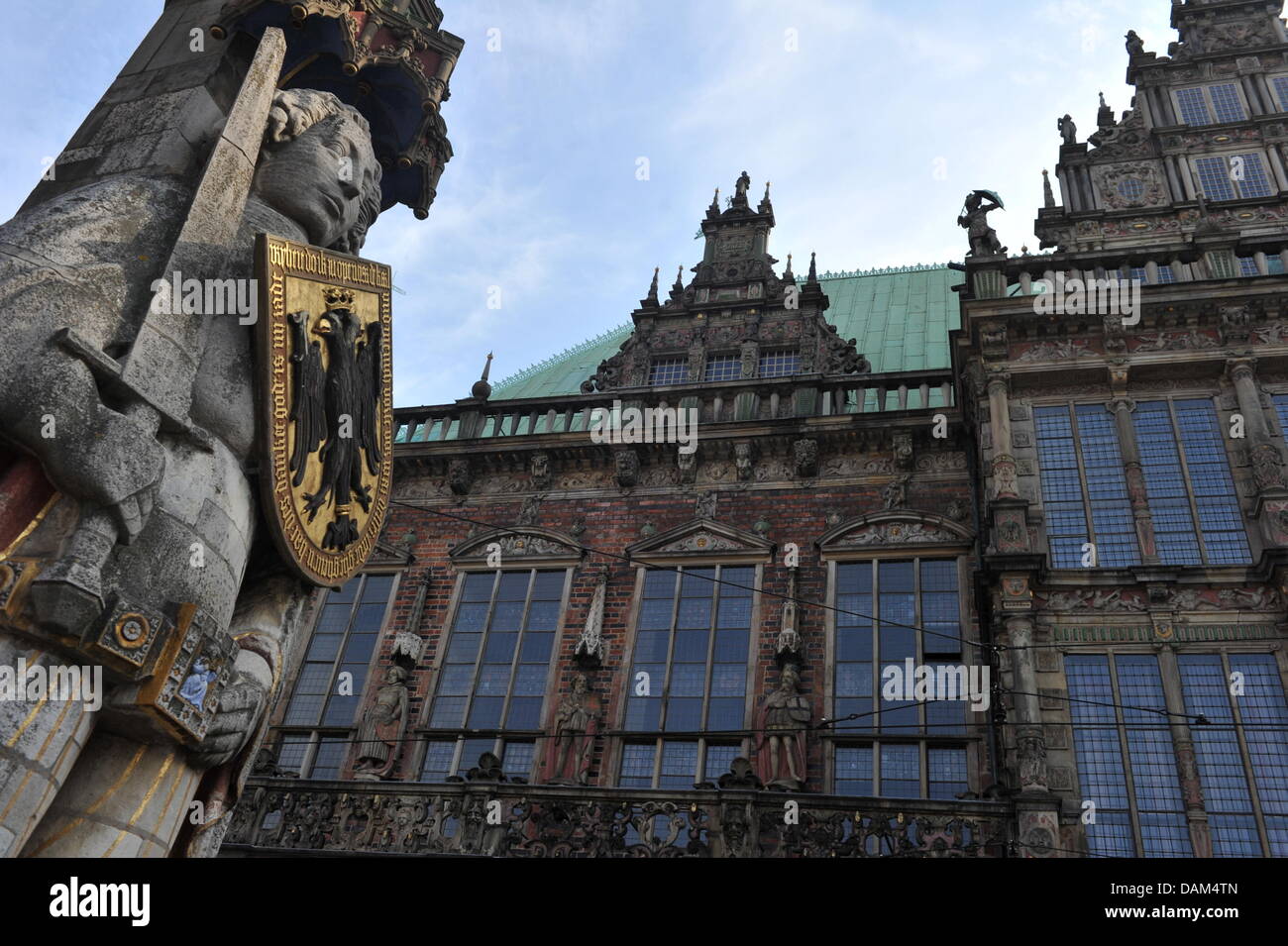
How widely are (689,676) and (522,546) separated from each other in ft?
10.5

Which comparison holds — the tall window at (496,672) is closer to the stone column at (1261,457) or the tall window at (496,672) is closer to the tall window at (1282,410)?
the stone column at (1261,457)

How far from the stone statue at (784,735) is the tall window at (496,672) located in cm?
280

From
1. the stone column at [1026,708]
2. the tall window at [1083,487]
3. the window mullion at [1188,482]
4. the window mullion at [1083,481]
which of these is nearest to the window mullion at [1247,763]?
the window mullion at [1188,482]

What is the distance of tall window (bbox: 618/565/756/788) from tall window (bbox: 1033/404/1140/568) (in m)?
3.75

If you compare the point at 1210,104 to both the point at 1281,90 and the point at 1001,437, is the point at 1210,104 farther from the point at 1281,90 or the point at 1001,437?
the point at 1001,437

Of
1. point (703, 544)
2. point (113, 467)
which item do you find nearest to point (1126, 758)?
point (703, 544)

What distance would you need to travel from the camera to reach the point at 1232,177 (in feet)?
52.1

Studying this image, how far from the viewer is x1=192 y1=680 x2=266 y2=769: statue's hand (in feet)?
15.8

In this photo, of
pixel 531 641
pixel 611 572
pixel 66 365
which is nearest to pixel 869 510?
pixel 611 572

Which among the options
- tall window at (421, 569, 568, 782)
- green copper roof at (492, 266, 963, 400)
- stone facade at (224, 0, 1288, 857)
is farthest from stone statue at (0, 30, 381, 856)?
green copper roof at (492, 266, 963, 400)

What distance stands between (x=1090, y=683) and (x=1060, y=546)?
1.67m

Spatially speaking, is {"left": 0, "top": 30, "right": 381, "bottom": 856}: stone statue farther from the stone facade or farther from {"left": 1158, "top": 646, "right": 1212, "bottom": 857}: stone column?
{"left": 1158, "top": 646, "right": 1212, "bottom": 857}: stone column

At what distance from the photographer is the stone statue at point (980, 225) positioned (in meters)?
14.2

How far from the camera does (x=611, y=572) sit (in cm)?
1403
